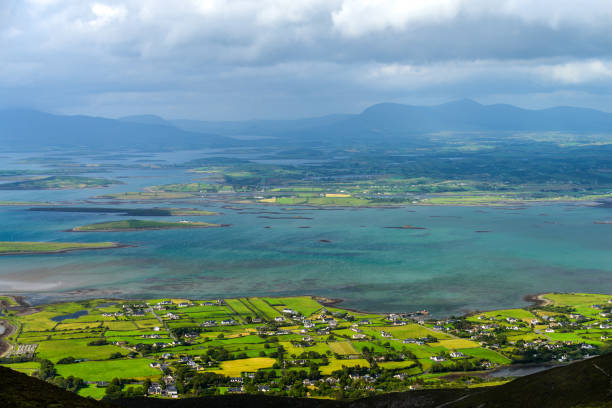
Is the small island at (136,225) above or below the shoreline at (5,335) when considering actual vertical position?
above

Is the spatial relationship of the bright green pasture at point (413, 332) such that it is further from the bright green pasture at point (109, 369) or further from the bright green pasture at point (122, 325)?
the bright green pasture at point (122, 325)

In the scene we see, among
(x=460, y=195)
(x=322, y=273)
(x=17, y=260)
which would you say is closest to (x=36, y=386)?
(x=322, y=273)

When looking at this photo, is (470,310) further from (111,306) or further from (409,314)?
(111,306)

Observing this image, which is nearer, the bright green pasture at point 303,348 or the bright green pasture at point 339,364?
the bright green pasture at point 339,364

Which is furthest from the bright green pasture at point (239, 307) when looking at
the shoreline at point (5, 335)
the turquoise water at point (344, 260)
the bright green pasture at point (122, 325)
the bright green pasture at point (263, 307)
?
the shoreline at point (5, 335)

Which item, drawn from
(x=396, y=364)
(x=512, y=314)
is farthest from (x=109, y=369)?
(x=512, y=314)

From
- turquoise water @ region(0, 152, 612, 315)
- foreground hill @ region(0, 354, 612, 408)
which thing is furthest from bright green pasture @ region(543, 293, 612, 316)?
foreground hill @ region(0, 354, 612, 408)
